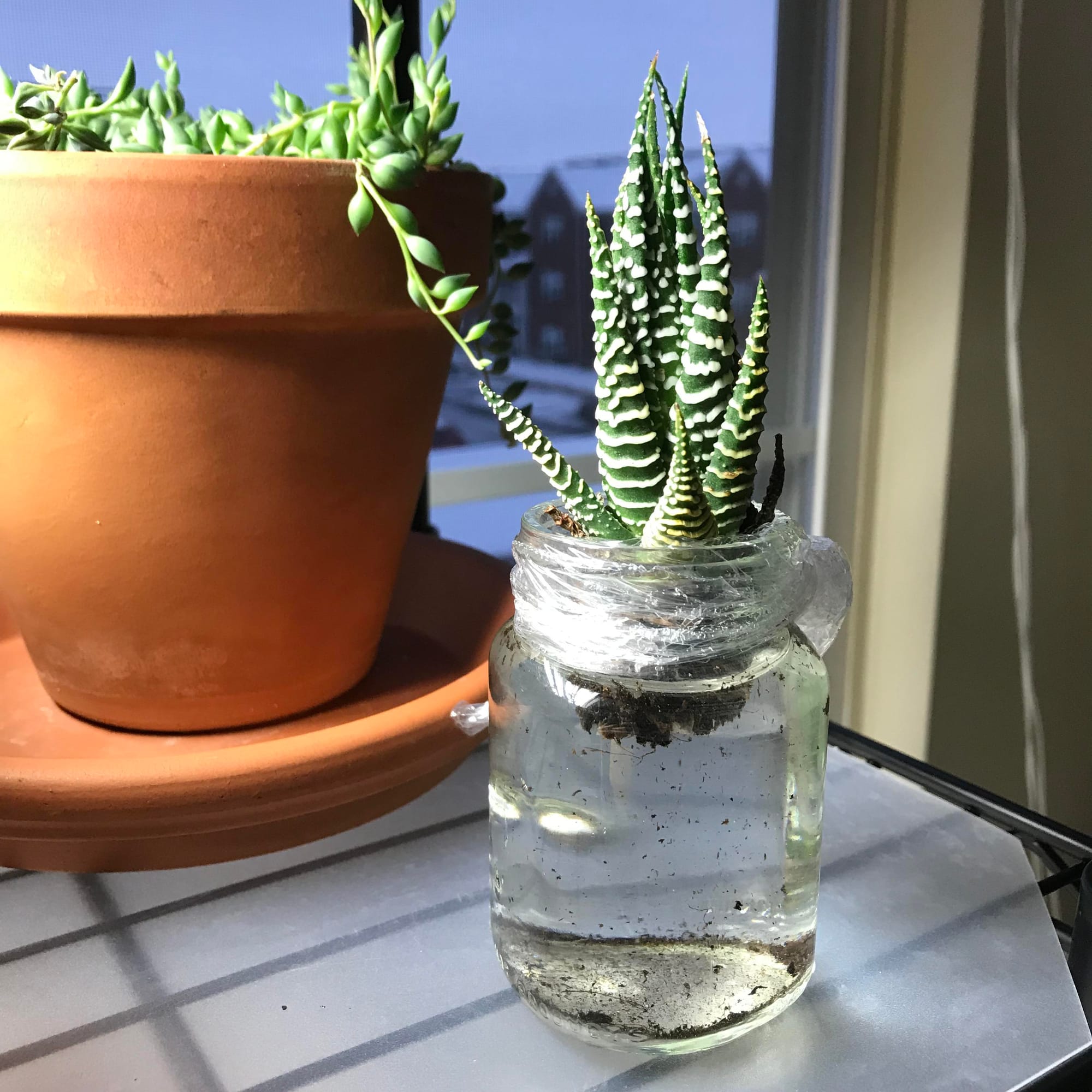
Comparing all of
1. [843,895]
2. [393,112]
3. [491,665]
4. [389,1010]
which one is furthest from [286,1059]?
[393,112]

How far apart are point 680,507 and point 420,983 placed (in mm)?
240

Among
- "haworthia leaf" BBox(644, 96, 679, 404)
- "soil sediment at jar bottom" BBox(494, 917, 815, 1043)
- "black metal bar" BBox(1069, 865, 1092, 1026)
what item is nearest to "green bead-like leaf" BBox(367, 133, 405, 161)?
"haworthia leaf" BBox(644, 96, 679, 404)

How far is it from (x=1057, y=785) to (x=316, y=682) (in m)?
0.86

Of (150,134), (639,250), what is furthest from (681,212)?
(150,134)

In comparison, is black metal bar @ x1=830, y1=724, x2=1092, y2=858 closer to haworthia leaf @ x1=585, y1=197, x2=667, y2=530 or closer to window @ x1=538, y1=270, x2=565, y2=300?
haworthia leaf @ x1=585, y1=197, x2=667, y2=530

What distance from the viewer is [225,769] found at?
447 mm

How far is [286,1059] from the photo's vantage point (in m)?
0.41

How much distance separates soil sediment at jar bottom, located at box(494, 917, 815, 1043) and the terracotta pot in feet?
0.68

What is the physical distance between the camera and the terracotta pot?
17.1 inches

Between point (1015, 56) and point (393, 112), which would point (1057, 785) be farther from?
point (393, 112)

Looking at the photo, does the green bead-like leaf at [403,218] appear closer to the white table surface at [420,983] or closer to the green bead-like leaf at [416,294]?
the green bead-like leaf at [416,294]

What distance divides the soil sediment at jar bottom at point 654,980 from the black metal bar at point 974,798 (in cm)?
20

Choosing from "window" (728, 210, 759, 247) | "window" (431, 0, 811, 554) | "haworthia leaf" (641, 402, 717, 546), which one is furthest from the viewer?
"window" (728, 210, 759, 247)

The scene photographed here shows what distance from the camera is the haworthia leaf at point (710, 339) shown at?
39 centimetres
